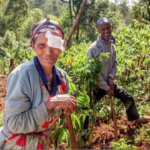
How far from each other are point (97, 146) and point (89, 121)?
1.12ft

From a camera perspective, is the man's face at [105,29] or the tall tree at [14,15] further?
the tall tree at [14,15]

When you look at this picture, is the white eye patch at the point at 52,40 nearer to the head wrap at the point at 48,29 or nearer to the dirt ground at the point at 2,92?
the head wrap at the point at 48,29

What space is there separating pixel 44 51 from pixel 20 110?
1.00 feet

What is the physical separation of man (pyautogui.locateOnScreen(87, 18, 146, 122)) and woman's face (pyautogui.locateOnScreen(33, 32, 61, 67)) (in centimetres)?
269

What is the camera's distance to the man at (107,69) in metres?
4.45

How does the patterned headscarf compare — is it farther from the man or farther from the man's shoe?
the man's shoe

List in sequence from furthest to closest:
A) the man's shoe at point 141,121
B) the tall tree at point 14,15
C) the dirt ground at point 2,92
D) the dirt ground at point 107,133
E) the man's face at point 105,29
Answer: the tall tree at point 14,15 < the dirt ground at point 2,92 < the man's shoe at point 141,121 < the dirt ground at point 107,133 < the man's face at point 105,29

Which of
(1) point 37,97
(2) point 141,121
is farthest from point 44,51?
(2) point 141,121

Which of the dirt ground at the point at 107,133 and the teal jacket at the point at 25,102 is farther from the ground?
the teal jacket at the point at 25,102

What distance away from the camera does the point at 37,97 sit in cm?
168

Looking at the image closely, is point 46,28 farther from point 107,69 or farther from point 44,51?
point 107,69

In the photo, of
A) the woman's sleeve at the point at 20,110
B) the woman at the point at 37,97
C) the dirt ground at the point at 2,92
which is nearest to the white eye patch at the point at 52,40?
the woman at the point at 37,97

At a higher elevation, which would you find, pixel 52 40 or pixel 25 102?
pixel 52 40

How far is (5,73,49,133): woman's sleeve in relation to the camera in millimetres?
1623
